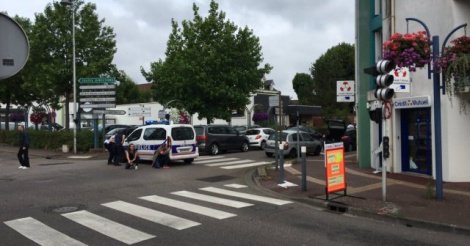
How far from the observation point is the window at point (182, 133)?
19.8 m

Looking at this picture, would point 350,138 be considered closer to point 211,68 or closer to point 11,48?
point 211,68

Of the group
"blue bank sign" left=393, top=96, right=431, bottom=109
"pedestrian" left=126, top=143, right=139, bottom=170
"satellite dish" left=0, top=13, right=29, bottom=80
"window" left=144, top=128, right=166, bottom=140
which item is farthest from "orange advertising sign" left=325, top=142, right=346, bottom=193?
"window" left=144, top=128, right=166, bottom=140

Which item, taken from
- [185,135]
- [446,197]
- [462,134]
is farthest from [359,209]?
[185,135]

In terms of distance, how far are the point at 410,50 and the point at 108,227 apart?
6.98m

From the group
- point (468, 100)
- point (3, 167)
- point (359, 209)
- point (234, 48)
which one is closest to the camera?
point (359, 209)

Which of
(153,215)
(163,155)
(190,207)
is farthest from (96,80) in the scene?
(153,215)

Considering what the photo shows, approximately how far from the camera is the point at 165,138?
1970cm

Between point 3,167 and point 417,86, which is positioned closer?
point 417,86

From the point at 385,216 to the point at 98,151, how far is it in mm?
20204

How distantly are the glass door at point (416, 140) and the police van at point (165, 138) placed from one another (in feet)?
28.2

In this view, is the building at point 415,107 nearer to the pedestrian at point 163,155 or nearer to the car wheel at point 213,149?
the pedestrian at point 163,155

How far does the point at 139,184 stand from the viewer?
14133 millimetres

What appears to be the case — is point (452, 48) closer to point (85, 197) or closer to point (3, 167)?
point (85, 197)

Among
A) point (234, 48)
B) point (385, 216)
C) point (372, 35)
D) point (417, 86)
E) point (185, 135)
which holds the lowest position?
point (385, 216)
